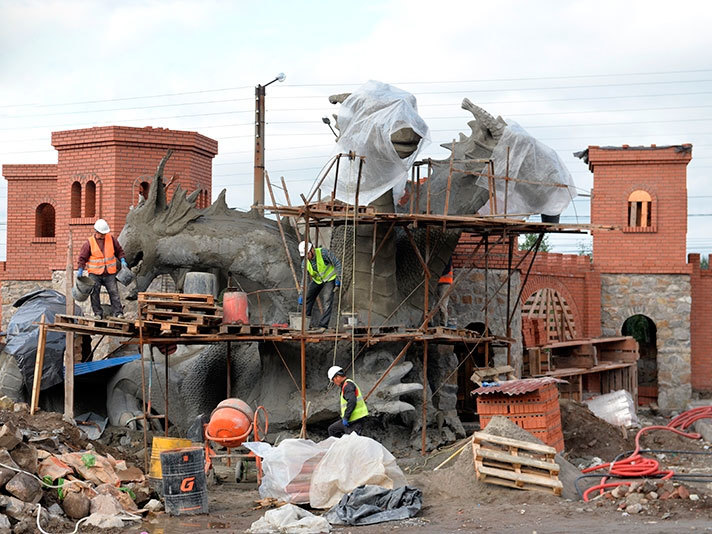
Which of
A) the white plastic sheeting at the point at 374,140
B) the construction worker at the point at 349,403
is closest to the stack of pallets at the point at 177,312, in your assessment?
the construction worker at the point at 349,403

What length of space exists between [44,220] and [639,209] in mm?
15548

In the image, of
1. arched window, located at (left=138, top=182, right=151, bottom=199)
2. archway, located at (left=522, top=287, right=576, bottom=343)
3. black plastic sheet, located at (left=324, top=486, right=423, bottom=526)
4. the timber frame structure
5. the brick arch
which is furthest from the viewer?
archway, located at (left=522, top=287, right=576, bottom=343)

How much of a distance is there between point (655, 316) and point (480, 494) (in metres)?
15.0

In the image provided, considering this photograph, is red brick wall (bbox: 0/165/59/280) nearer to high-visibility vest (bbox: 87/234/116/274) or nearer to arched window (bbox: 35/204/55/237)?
arched window (bbox: 35/204/55/237)

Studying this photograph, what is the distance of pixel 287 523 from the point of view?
44.8ft

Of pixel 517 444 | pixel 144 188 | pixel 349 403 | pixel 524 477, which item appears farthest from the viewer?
pixel 144 188

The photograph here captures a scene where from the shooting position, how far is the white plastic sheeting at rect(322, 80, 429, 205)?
1992 centimetres

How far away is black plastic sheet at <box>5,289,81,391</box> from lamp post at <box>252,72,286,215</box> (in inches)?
324

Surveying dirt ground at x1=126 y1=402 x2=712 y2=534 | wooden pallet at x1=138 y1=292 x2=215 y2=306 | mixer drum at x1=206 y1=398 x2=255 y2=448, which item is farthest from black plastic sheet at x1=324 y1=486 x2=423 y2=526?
wooden pallet at x1=138 y1=292 x2=215 y2=306

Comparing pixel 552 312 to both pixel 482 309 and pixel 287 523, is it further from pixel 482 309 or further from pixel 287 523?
pixel 287 523

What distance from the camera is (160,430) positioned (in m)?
22.0

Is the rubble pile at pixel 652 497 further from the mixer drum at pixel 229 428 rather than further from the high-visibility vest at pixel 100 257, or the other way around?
the high-visibility vest at pixel 100 257

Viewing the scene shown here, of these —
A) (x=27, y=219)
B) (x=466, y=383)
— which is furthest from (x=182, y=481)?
(x=27, y=219)

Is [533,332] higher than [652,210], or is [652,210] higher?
[652,210]
